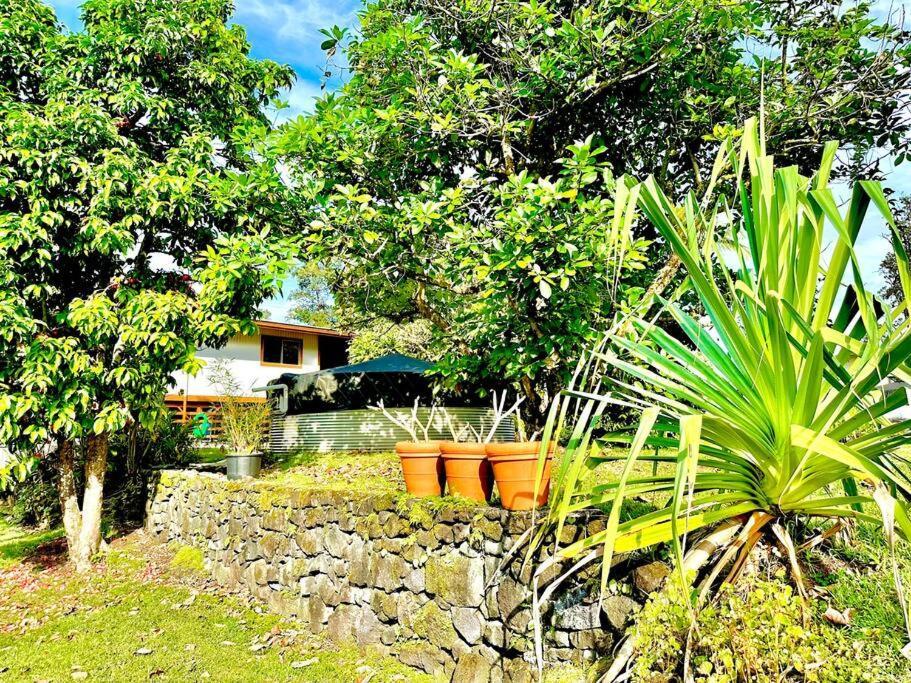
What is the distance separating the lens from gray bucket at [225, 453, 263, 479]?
602cm

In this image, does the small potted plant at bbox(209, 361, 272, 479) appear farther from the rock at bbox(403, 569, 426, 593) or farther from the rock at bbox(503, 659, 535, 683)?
the rock at bbox(503, 659, 535, 683)

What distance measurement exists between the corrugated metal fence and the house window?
10152mm

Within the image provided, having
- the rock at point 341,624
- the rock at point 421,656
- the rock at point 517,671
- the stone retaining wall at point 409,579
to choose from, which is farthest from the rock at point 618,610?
the rock at point 341,624

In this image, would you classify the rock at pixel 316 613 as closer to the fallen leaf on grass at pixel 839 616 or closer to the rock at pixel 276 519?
the rock at pixel 276 519

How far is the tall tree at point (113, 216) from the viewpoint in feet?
17.0

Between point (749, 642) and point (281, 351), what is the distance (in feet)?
58.7

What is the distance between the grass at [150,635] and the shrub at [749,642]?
1.85m

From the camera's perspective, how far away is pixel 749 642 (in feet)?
6.74

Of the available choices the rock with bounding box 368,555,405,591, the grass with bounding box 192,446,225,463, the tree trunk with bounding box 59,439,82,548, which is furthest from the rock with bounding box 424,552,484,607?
the grass with bounding box 192,446,225,463

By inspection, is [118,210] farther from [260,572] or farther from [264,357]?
[264,357]

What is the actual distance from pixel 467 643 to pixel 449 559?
0.48 m

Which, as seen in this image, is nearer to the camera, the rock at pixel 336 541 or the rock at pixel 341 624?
the rock at pixel 341 624

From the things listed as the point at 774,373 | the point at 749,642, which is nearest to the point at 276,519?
the point at 749,642

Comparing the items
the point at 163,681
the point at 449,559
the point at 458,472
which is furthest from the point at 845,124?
the point at 163,681
